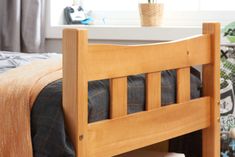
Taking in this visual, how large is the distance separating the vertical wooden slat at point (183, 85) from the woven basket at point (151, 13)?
848 millimetres

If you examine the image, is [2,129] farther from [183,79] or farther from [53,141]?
[183,79]

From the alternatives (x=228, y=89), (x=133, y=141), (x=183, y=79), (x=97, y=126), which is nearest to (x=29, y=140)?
(x=97, y=126)

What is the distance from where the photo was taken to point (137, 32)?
2.37m

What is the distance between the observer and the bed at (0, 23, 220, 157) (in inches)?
46.0

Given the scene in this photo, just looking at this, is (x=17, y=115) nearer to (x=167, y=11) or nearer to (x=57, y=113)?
(x=57, y=113)

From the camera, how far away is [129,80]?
4.63 ft

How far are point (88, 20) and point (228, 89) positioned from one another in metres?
0.96

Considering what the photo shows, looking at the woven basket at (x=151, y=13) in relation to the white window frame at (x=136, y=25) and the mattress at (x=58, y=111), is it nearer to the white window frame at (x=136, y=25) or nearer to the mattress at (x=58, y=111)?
the white window frame at (x=136, y=25)

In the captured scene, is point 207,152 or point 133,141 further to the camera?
point 207,152

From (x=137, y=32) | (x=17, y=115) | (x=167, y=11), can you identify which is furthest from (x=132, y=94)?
(x=167, y=11)

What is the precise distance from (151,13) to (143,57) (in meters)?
1.04

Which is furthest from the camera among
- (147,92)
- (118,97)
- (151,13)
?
(151,13)

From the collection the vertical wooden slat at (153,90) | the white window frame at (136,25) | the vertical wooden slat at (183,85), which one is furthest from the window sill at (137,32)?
the vertical wooden slat at (153,90)

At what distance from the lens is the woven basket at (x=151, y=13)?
93.1 inches
